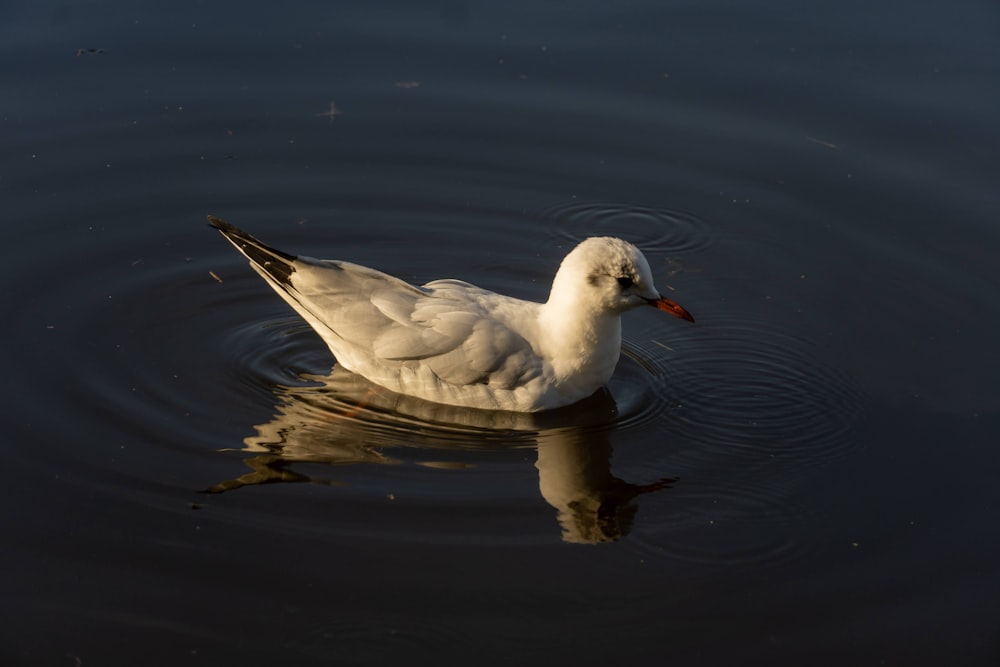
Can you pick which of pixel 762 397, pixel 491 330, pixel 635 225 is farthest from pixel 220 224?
pixel 762 397

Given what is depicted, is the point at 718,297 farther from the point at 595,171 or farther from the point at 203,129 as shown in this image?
the point at 203,129

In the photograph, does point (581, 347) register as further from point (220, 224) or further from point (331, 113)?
point (331, 113)

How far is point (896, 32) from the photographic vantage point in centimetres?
1238

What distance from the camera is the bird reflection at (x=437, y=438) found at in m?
7.25

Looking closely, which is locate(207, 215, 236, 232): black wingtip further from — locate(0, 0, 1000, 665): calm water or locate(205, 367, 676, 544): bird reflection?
locate(205, 367, 676, 544): bird reflection

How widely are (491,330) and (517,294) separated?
1255 mm

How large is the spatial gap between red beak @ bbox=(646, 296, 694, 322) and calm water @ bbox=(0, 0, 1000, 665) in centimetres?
49

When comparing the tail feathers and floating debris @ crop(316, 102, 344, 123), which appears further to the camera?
floating debris @ crop(316, 102, 344, 123)

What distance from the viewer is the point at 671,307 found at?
819 cm

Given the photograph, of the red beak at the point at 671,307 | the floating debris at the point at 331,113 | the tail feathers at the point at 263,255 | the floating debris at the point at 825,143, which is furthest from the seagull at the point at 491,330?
the floating debris at the point at 825,143

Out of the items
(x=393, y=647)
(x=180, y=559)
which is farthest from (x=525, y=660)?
(x=180, y=559)

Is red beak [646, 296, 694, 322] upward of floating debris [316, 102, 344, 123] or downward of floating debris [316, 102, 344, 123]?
downward

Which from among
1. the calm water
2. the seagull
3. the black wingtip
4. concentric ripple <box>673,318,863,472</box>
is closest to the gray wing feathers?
the seagull

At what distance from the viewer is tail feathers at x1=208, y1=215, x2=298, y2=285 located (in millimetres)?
8523
